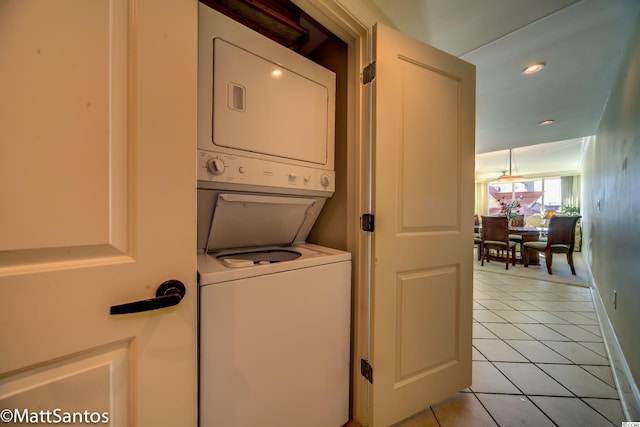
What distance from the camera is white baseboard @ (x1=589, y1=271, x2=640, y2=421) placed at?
4.06 ft

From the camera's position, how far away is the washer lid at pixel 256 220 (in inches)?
44.4

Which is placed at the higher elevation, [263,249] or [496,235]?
[263,249]

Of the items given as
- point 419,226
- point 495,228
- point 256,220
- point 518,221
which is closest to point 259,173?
point 256,220

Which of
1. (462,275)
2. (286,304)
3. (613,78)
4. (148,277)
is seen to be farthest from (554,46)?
(148,277)

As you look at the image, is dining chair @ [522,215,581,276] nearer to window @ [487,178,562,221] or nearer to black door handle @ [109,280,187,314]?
window @ [487,178,562,221]

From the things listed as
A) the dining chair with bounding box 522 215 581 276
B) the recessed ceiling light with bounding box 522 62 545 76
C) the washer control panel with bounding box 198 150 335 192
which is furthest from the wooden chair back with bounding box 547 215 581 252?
the washer control panel with bounding box 198 150 335 192

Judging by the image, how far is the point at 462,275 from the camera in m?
1.38

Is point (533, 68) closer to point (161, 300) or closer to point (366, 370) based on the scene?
point (366, 370)

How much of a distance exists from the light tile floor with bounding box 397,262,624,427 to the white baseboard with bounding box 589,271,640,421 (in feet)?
0.12

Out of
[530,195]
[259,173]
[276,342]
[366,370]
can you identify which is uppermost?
[530,195]

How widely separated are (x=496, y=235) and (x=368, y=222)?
15.3 ft

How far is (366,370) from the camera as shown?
1.18 metres

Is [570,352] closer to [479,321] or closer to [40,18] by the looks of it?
[479,321]

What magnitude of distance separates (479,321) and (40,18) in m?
3.28
